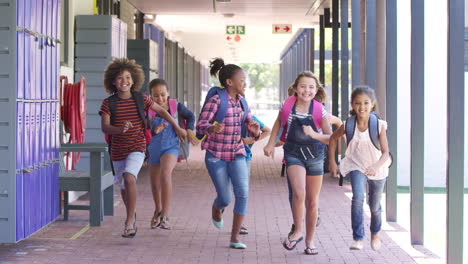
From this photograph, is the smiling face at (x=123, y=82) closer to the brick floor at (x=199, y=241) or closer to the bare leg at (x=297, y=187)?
the brick floor at (x=199, y=241)

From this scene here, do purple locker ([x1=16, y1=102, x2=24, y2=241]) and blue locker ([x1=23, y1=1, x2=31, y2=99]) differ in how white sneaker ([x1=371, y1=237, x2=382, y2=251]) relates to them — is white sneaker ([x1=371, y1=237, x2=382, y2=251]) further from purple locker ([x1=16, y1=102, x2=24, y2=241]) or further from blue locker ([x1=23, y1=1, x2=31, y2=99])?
blue locker ([x1=23, y1=1, x2=31, y2=99])

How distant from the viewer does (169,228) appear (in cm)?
796

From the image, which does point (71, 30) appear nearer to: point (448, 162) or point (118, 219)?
point (118, 219)

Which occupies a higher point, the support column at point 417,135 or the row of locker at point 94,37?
the row of locker at point 94,37

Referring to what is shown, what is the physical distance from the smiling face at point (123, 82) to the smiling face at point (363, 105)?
2087 millimetres

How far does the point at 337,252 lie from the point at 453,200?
1175 mm

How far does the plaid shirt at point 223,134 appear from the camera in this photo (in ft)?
21.9

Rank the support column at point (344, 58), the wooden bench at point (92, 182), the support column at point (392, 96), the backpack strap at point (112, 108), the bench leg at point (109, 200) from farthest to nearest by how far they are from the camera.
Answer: the support column at point (344, 58) < the bench leg at point (109, 200) < the support column at point (392, 96) < the wooden bench at point (92, 182) < the backpack strap at point (112, 108)

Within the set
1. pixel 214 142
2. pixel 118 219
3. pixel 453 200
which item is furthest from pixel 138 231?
pixel 453 200

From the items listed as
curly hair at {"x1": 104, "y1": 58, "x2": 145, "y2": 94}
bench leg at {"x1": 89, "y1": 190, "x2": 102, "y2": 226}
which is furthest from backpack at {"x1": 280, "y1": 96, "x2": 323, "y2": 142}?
bench leg at {"x1": 89, "y1": 190, "x2": 102, "y2": 226}

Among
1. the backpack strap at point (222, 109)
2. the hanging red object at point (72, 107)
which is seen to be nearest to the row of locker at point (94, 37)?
the hanging red object at point (72, 107)

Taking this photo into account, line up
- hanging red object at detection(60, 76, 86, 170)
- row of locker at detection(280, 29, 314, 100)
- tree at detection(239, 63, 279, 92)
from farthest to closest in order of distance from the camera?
A: 1. tree at detection(239, 63, 279, 92)
2. row of locker at detection(280, 29, 314, 100)
3. hanging red object at detection(60, 76, 86, 170)

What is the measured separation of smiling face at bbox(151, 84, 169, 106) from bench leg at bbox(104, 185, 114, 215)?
4.60 feet

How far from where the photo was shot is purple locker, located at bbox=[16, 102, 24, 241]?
20.9 ft
